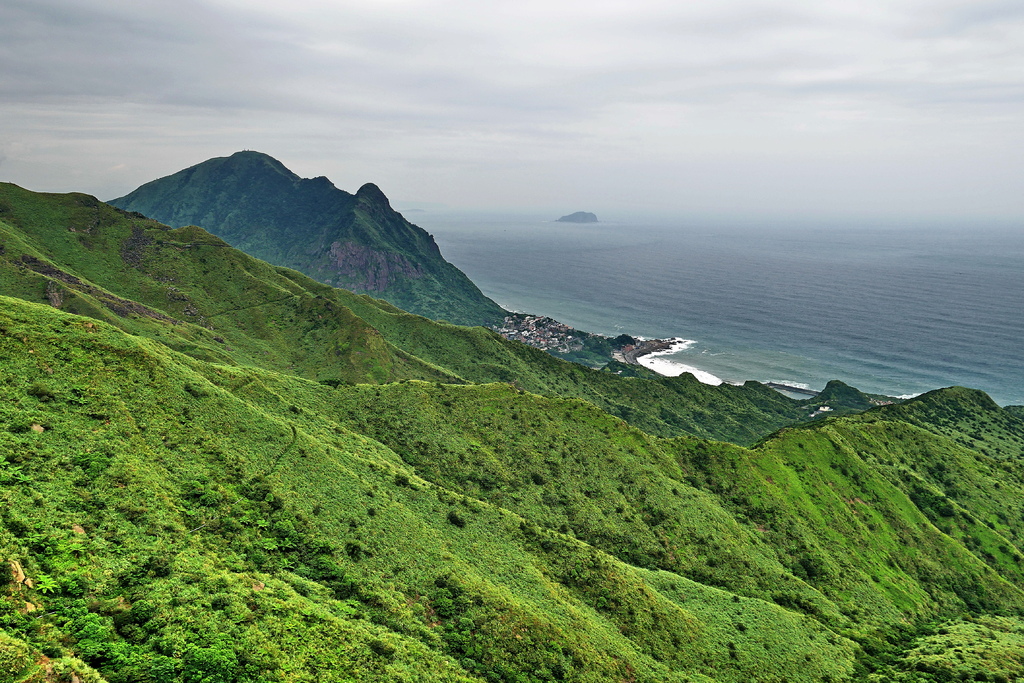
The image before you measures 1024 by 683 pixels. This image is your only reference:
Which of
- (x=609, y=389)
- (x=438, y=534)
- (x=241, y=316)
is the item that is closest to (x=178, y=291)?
(x=241, y=316)

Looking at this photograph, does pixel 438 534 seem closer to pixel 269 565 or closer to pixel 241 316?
pixel 269 565

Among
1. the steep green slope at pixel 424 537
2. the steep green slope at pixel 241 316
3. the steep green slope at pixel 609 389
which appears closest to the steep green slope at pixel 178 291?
the steep green slope at pixel 241 316

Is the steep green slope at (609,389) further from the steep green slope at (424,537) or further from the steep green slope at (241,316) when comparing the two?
the steep green slope at (424,537)

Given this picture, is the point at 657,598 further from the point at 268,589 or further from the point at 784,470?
the point at 784,470

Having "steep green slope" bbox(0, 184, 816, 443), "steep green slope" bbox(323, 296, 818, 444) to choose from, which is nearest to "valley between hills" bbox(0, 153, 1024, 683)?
"steep green slope" bbox(0, 184, 816, 443)

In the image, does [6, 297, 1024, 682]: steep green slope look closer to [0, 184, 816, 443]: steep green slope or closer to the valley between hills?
the valley between hills

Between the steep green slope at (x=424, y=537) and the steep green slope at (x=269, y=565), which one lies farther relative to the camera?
the steep green slope at (x=424, y=537)

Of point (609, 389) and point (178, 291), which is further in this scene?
point (609, 389)
